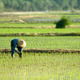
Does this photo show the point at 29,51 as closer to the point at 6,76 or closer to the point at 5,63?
the point at 5,63

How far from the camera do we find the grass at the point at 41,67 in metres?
7.95

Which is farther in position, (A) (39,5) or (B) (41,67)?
(A) (39,5)

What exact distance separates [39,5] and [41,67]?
3791 inches

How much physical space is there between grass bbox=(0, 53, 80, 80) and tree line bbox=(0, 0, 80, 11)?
78440 millimetres

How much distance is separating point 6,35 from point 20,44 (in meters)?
7.62

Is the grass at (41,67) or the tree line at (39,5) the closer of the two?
the grass at (41,67)

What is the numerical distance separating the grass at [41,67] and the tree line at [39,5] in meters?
78.4

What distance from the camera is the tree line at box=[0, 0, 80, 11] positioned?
312 ft

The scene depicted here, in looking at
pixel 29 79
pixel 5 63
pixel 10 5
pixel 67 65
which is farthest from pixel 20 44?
pixel 10 5

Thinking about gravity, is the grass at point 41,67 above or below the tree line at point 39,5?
above

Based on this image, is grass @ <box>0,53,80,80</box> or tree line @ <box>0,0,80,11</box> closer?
grass @ <box>0,53,80,80</box>

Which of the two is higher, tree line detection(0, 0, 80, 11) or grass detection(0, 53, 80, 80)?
grass detection(0, 53, 80, 80)

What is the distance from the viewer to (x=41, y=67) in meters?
9.11

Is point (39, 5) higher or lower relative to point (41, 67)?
lower
